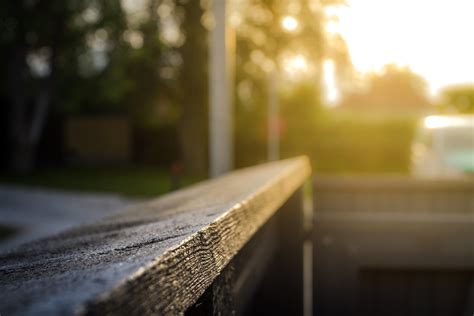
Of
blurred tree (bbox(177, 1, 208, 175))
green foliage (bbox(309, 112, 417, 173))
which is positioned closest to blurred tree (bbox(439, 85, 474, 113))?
green foliage (bbox(309, 112, 417, 173))

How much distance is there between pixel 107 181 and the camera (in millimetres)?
23234

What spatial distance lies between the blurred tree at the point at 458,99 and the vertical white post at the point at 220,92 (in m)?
36.9

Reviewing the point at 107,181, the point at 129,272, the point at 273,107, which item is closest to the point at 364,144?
the point at 273,107

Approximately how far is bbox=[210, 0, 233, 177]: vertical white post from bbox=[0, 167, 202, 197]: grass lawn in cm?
1173

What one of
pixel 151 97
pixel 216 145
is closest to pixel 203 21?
pixel 151 97

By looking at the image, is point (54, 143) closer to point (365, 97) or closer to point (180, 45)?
point (180, 45)

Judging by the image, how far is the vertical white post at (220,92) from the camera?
6.65 metres

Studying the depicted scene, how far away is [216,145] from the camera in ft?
22.8

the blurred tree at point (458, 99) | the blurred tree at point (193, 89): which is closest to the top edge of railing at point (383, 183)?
the blurred tree at point (193, 89)

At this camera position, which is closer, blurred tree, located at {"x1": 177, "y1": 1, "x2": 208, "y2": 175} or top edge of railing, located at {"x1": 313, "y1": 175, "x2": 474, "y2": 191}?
top edge of railing, located at {"x1": 313, "y1": 175, "x2": 474, "y2": 191}

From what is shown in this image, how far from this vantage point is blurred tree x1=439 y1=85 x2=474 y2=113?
4228cm

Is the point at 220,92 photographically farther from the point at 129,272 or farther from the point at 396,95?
the point at 396,95

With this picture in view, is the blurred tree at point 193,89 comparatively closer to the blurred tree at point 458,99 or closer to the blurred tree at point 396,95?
the blurred tree at point 458,99

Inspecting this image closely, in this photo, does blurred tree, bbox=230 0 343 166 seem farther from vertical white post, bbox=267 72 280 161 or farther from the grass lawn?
the grass lawn
